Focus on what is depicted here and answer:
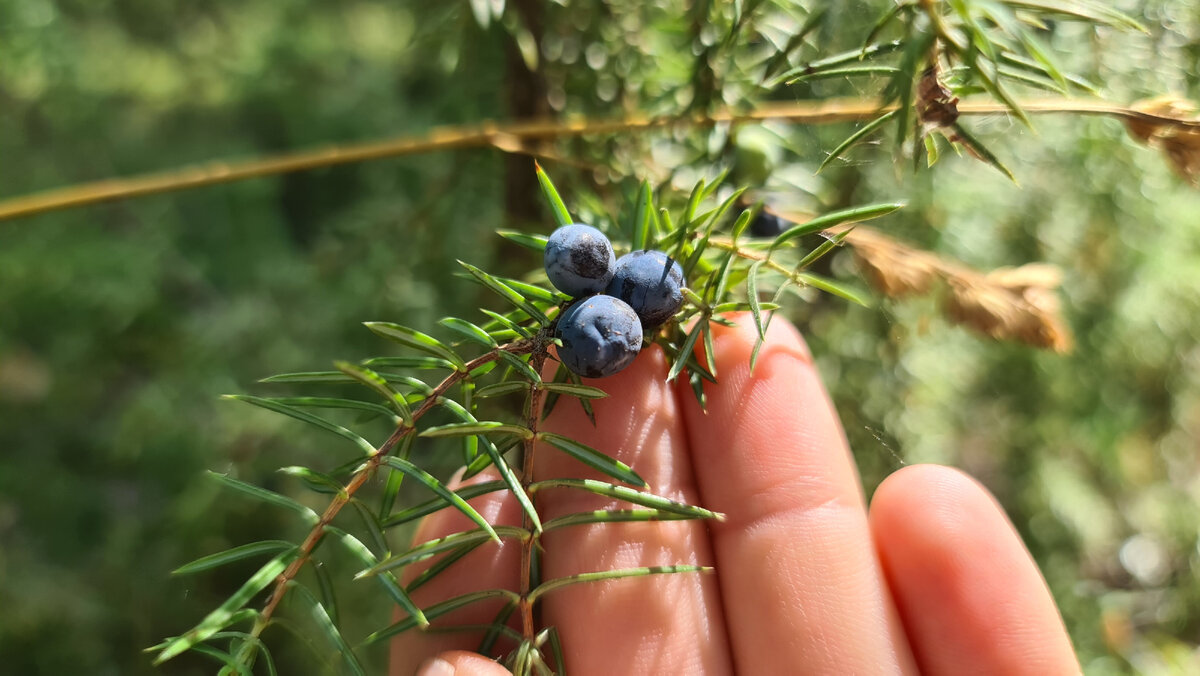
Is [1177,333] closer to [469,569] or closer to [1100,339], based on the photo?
[1100,339]

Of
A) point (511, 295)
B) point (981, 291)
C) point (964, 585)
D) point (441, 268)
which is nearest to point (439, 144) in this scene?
point (441, 268)

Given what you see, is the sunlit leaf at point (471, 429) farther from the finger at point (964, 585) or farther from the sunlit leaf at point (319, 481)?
the finger at point (964, 585)

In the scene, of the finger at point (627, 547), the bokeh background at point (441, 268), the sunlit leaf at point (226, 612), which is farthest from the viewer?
the bokeh background at point (441, 268)

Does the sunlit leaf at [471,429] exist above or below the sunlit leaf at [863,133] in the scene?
below

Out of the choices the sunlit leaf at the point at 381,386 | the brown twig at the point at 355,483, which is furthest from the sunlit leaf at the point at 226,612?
the sunlit leaf at the point at 381,386

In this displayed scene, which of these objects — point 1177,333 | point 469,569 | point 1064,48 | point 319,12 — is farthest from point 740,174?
point 319,12

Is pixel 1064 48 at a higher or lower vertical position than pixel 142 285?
higher
